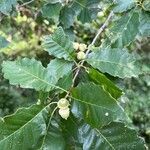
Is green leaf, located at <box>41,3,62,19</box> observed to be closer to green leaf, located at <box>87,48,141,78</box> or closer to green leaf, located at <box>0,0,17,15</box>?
green leaf, located at <box>0,0,17,15</box>

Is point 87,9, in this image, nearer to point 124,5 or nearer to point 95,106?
point 124,5

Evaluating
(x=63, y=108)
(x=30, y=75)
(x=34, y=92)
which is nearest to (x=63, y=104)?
(x=63, y=108)

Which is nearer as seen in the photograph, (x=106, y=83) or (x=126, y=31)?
(x=106, y=83)

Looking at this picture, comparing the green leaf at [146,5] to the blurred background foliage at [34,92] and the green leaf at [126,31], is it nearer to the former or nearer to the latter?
the green leaf at [126,31]

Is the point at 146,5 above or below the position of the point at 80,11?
above

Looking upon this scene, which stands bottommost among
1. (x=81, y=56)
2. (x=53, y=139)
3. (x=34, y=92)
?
(x=34, y=92)

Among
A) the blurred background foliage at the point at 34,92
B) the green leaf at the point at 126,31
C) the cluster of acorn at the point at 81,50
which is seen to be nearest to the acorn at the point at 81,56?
the cluster of acorn at the point at 81,50
